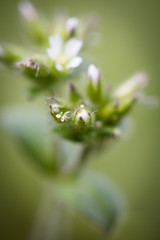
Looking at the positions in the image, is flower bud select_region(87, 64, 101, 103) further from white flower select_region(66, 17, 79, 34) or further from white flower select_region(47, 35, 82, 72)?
white flower select_region(66, 17, 79, 34)

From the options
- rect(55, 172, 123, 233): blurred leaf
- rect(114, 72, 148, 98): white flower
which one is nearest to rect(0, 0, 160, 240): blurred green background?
rect(55, 172, 123, 233): blurred leaf

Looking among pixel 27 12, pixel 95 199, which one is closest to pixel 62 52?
pixel 27 12

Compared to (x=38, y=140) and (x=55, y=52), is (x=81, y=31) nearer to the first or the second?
(x=55, y=52)

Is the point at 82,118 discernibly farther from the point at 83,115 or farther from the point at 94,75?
the point at 94,75

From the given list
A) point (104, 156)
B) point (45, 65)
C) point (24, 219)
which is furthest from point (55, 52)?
point (24, 219)

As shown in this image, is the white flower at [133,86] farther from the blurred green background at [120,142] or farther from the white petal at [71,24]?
the blurred green background at [120,142]

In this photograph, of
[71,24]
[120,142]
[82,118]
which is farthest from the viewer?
[120,142]
